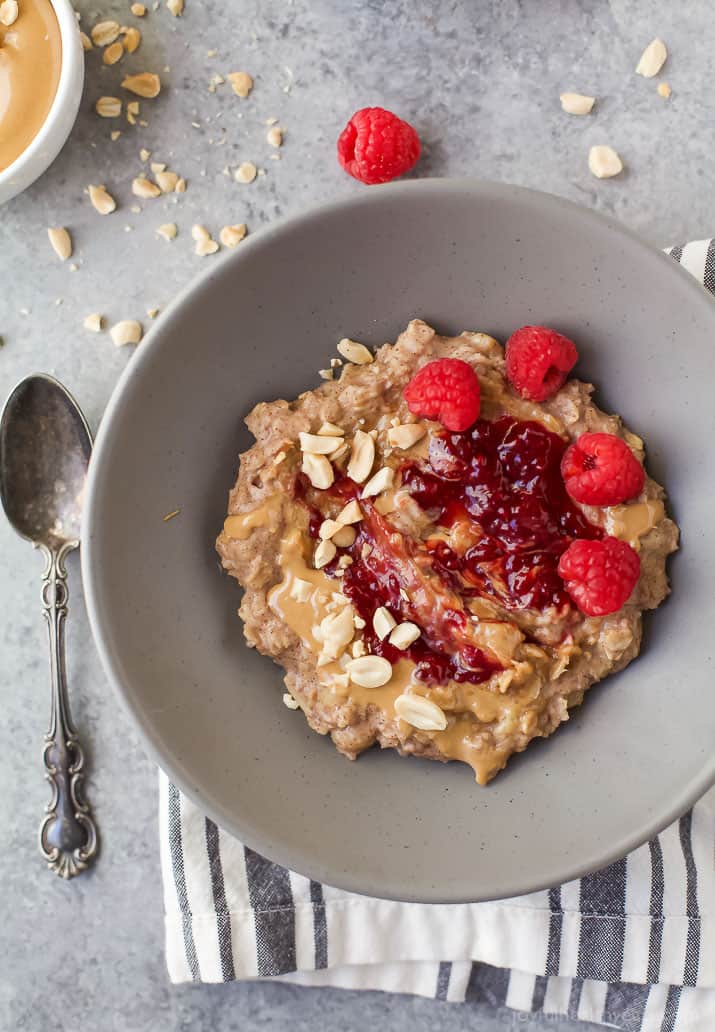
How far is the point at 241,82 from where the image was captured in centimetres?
226

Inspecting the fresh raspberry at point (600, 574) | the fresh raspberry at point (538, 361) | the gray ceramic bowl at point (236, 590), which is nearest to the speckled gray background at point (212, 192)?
the gray ceramic bowl at point (236, 590)

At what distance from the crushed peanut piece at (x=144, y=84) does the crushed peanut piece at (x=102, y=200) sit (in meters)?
0.23

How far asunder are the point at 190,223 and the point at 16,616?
96 centimetres

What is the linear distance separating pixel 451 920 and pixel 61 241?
1.71 m

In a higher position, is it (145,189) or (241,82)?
A: (241,82)

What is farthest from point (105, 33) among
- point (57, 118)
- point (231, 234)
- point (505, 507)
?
point (505, 507)

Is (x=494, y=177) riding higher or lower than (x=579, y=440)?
higher

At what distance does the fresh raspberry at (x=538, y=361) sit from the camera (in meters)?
1.84

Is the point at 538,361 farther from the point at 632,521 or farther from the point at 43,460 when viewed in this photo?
the point at 43,460

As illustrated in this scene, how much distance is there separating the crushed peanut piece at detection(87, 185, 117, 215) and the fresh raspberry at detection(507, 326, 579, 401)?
3.17ft

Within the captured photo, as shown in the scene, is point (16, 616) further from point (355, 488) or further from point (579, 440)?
point (579, 440)

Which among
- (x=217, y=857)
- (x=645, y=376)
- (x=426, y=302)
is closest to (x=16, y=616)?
(x=217, y=857)

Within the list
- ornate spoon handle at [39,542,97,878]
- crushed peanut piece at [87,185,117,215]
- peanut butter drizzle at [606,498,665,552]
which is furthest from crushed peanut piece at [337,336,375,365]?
ornate spoon handle at [39,542,97,878]

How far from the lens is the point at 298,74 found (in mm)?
2277
